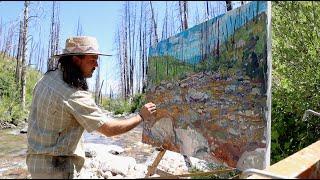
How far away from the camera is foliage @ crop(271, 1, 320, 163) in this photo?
4477 mm

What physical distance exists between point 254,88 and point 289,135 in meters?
2.08

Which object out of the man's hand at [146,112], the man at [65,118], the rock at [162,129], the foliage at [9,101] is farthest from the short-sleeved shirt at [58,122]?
the foliage at [9,101]

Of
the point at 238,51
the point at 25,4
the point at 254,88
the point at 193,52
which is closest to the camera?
the point at 254,88

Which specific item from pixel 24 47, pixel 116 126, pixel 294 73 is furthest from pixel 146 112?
pixel 24 47

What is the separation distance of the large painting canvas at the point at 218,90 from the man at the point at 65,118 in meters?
0.99

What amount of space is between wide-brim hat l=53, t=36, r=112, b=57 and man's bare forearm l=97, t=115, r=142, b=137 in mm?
495

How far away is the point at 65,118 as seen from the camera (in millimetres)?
2400

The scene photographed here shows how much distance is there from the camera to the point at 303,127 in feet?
16.1

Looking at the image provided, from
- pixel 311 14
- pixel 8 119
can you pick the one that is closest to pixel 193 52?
pixel 311 14

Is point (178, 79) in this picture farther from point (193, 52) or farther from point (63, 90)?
point (63, 90)

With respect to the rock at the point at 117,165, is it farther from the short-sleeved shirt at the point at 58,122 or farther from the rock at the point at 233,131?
the short-sleeved shirt at the point at 58,122

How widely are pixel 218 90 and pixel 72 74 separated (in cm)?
152

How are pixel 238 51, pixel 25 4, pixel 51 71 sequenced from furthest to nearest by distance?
pixel 25 4 < pixel 238 51 < pixel 51 71

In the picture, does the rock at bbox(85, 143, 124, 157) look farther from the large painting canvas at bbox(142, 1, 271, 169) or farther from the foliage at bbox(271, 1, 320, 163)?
the foliage at bbox(271, 1, 320, 163)
